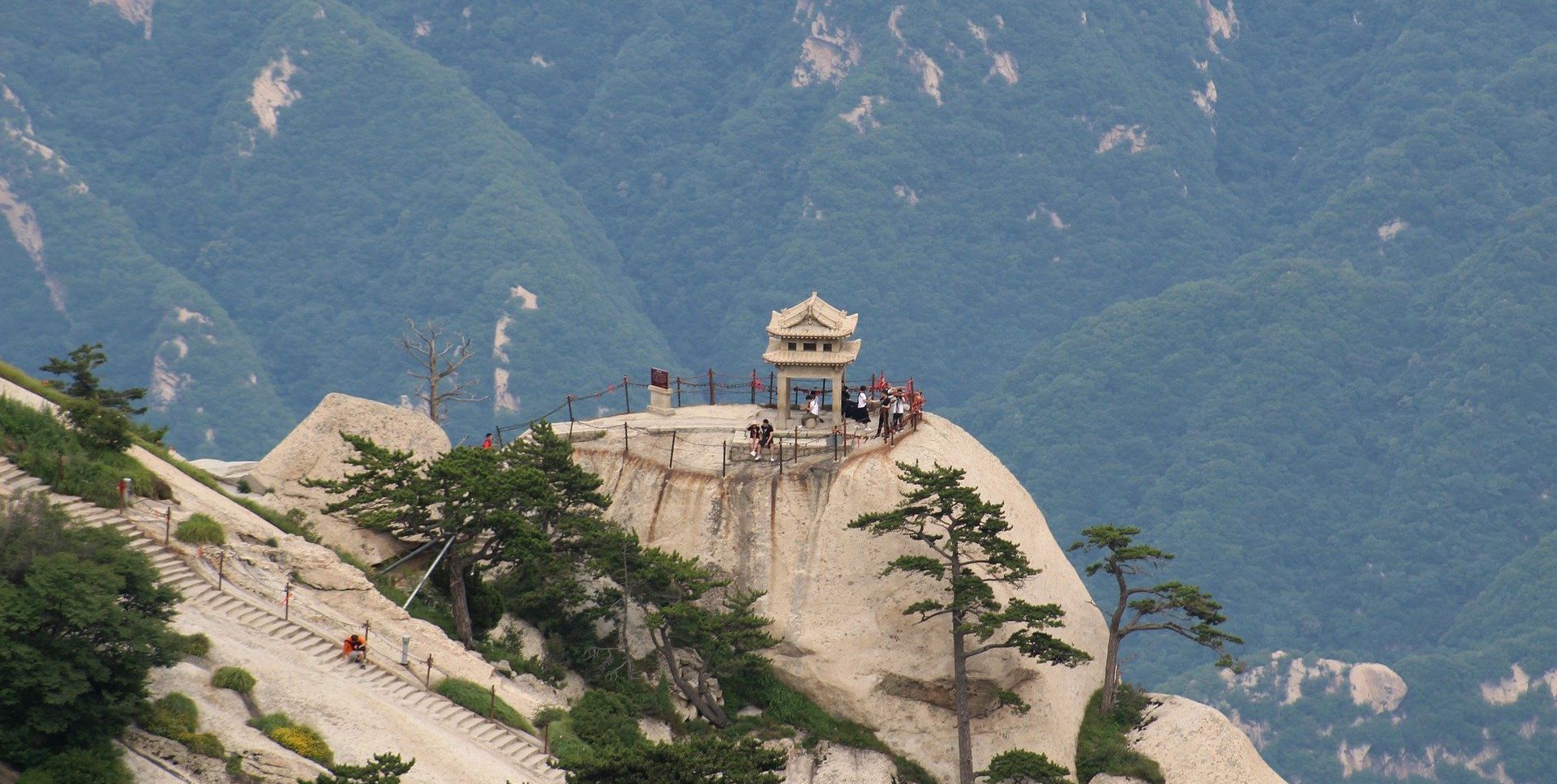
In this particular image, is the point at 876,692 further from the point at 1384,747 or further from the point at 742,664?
the point at 1384,747

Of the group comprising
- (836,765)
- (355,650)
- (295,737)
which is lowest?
(295,737)

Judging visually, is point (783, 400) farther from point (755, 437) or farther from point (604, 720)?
point (604, 720)

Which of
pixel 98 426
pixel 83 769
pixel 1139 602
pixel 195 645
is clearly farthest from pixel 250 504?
pixel 1139 602

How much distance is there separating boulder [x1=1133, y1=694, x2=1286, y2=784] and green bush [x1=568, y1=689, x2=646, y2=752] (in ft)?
61.6

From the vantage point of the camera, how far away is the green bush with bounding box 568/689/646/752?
80.8 meters

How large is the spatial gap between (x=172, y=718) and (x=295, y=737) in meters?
3.58

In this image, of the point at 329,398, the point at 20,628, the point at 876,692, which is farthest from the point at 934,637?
the point at 20,628

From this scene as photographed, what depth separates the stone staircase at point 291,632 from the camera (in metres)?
76.9

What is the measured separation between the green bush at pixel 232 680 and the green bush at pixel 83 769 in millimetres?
5529

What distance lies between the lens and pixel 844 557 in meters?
92.9

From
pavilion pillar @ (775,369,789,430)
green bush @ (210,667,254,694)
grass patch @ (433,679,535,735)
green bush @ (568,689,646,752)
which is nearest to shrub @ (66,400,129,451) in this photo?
green bush @ (210,667,254,694)

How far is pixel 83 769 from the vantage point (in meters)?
65.9

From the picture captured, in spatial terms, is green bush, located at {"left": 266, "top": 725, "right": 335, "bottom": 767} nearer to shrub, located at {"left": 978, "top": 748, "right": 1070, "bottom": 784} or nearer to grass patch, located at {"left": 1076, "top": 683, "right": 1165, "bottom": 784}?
shrub, located at {"left": 978, "top": 748, "right": 1070, "bottom": 784}

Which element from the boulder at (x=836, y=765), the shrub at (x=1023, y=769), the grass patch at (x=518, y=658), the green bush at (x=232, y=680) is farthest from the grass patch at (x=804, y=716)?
the green bush at (x=232, y=680)
